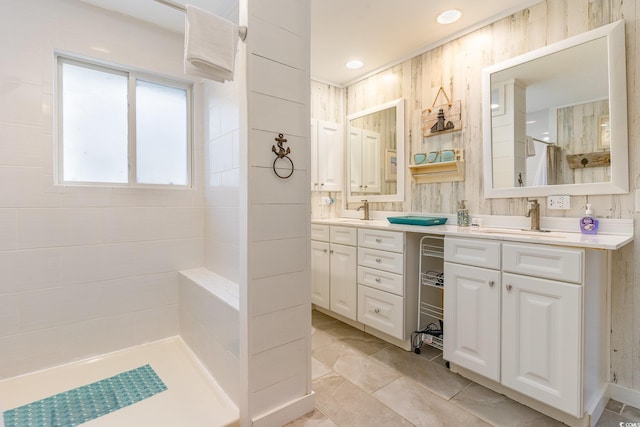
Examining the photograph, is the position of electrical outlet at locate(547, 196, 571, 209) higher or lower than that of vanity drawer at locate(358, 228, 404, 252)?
higher

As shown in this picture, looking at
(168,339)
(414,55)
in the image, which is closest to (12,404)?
(168,339)

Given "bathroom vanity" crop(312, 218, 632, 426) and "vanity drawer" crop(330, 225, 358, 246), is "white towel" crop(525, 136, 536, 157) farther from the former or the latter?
"vanity drawer" crop(330, 225, 358, 246)

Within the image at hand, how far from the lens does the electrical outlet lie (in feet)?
6.25

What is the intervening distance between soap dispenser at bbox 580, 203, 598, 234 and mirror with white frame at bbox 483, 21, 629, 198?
0.41 ft

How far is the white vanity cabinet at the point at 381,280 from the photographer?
2.25 m

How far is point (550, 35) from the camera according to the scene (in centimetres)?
199

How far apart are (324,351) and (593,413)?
155cm

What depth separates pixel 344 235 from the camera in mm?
2654

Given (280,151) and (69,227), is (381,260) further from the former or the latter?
(69,227)

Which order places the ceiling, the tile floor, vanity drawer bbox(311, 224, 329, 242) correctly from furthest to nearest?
vanity drawer bbox(311, 224, 329, 242) < the ceiling < the tile floor

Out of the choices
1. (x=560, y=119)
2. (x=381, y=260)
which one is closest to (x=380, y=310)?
(x=381, y=260)

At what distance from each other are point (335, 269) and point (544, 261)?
158 cm

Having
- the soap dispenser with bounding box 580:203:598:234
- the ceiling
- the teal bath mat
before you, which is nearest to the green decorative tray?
the soap dispenser with bounding box 580:203:598:234

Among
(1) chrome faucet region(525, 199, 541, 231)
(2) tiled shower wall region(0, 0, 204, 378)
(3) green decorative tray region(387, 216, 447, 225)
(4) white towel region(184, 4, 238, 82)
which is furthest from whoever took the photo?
(3) green decorative tray region(387, 216, 447, 225)
